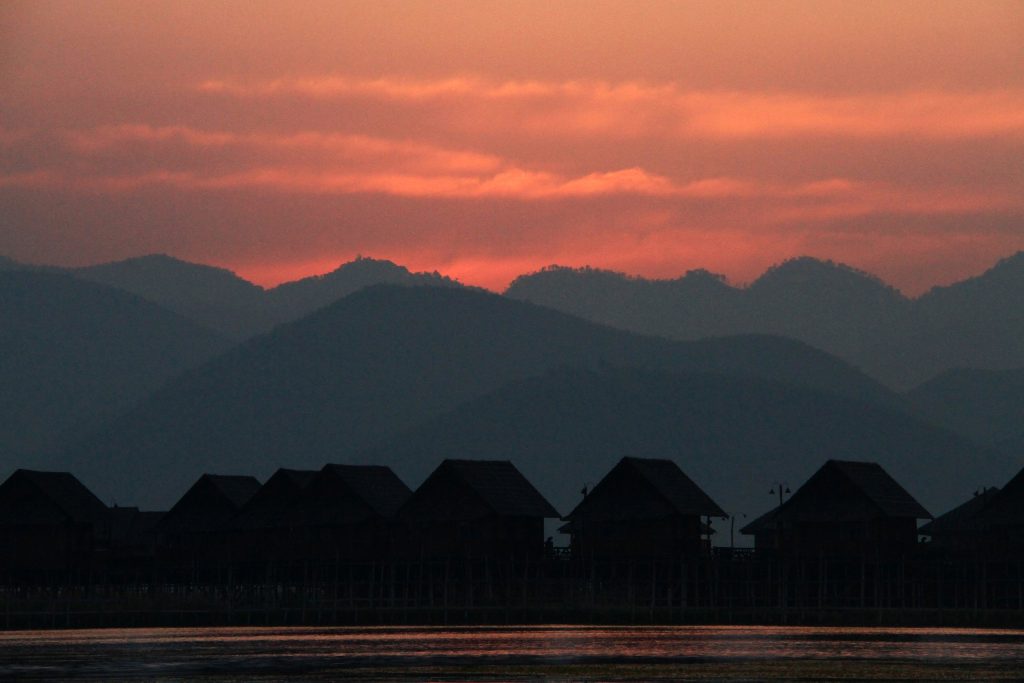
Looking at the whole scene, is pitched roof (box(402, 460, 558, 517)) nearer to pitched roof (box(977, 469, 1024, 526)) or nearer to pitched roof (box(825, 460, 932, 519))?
pitched roof (box(825, 460, 932, 519))

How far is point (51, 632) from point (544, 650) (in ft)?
108

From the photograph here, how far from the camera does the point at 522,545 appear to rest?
104812mm

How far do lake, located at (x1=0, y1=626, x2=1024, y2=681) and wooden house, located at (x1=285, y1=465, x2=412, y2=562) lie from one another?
19878 millimetres

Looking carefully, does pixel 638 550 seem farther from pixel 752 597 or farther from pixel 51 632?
pixel 51 632

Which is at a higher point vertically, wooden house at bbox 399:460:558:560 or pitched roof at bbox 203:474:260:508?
pitched roof at bbox 203:474:260:508

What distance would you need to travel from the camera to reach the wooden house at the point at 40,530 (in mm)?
112562

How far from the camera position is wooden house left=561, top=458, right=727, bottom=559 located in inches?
3984

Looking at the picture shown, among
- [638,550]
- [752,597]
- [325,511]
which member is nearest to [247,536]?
[325,511]

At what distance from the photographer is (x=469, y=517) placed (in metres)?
103

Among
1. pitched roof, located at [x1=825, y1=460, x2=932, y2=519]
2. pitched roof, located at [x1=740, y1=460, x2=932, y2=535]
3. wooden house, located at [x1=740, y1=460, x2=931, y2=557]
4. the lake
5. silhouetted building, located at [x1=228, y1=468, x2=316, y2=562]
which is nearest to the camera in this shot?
the lake

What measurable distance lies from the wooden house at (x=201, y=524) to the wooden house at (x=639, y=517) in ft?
78.5

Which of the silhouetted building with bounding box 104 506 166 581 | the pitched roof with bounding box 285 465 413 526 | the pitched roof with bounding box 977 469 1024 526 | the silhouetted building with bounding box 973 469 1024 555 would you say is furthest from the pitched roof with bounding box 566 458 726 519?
the silhouetted building with bounding box 104 506 166 581

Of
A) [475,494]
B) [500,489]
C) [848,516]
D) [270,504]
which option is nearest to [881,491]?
[848,516]

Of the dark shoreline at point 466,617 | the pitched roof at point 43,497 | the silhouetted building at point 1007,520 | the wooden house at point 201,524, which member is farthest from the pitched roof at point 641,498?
the pitched roof at point 43,497
